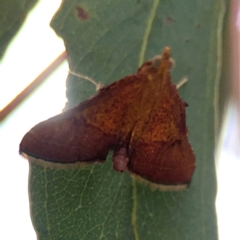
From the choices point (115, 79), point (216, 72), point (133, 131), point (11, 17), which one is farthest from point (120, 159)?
point (11, 17)

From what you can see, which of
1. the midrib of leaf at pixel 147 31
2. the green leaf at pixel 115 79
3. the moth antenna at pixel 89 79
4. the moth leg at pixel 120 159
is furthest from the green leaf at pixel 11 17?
the moth leg at pixel 120 159

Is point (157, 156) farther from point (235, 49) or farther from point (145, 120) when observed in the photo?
point (235, 49)

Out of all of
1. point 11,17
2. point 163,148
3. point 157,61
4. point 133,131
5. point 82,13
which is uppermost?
point 11,17

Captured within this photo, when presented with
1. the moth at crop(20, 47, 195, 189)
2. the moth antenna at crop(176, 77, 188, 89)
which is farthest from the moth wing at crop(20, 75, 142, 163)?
the moth antenna at crop(176, 77, 188, 89)

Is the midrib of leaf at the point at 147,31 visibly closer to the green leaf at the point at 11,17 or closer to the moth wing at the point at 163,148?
the moth wing at the point at 163,148

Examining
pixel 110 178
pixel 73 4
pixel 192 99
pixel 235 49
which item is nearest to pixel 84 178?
pixel 110 178

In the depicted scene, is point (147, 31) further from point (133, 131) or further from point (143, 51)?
point (133, 131)

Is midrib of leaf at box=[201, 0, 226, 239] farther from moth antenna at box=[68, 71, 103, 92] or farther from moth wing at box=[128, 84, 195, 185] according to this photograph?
moth antenna at box=[68, 71, 103, 92]
